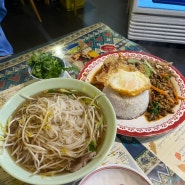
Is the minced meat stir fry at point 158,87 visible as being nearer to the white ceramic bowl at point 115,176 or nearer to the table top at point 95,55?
the table top at point 95,55

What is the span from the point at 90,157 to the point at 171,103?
60cm

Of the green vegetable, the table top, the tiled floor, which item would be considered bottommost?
the tiled floor

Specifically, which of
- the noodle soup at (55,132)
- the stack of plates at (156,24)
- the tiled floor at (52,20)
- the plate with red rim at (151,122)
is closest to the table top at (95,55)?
the plate with red rim at (151,122)

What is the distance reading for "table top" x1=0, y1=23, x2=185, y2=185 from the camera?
102 centimetres

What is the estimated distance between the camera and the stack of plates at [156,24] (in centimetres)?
214

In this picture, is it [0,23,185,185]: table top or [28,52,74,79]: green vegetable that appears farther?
[28,52,74,79]: green vegetable

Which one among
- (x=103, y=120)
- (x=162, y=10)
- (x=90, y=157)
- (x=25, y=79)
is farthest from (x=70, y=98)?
(x=162, y=10)

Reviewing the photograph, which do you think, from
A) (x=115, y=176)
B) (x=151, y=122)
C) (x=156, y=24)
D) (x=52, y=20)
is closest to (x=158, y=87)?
(x=151, y=122)

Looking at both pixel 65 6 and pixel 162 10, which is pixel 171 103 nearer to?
pixel 162 10

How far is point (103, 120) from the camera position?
964 millimetres

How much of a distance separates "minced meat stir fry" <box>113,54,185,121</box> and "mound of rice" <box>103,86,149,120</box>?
0.25 ft

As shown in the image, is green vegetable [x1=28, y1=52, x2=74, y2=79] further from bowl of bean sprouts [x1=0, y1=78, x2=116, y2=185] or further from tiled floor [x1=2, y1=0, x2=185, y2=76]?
tiled floor [x1=2, y1=0, x2=185, y2=76]

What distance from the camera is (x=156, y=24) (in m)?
2.25

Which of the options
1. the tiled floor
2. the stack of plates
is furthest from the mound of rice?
the tiled floor
